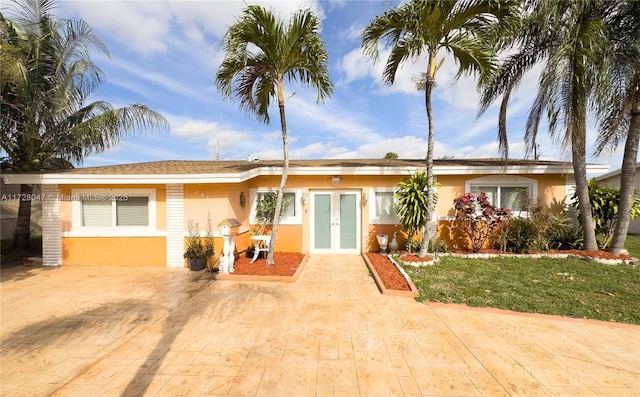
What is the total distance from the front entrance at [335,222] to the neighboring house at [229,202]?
0.04m

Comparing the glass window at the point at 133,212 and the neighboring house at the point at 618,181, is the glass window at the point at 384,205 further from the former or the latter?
the neighboring house at the point at 618,181

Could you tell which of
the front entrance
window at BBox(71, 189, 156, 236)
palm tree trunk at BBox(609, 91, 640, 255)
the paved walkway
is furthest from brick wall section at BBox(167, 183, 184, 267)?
palm tree trunk at BBox(609, 91, 640, 255)

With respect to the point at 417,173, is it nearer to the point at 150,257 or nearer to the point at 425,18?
the point at 425,18

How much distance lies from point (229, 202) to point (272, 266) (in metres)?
2.41

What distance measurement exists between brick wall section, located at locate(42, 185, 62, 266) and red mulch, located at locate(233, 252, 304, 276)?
5600 mm

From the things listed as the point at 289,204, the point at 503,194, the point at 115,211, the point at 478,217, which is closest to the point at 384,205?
the point at 478,217

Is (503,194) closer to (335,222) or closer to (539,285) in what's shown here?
(539,285)

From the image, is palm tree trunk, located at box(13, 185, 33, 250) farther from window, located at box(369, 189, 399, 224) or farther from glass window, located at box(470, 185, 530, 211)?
glass window, located at box(470, 185, 530, 211)

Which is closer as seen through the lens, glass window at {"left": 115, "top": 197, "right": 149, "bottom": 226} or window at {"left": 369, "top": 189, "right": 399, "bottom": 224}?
glass window at {"left": 115, "top": 197, "right": 149, "bottom": 226}

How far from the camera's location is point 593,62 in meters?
6.89

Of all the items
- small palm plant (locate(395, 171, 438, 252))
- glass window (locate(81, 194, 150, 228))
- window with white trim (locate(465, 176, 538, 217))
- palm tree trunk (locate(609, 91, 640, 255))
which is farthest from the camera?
window with white trim (locate(465, 176, 538, 217))

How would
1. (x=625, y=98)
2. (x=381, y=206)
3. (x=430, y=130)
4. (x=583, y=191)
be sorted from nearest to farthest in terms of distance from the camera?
1. (x=430, y=130)
2. (x=625, y=98)
3. (x=583, y=191)
4. (x=381, y=206)

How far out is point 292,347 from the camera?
12.2 feet

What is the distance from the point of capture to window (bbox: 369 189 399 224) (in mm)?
9508
